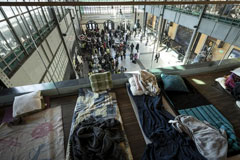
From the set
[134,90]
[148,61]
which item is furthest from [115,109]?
[148,61]

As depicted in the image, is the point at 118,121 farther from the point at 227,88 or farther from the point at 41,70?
the point at 41,70

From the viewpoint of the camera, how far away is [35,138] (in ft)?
4.71

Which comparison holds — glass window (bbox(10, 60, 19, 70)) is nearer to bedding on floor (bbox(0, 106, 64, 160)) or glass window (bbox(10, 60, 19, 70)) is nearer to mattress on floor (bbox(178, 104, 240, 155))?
bedding on floor (bbox(0, 106, 64, 160))

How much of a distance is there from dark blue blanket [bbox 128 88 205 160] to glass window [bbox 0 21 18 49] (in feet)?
11.2

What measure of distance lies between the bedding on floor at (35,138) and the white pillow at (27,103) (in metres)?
0.11

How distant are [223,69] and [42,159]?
3.89 meters

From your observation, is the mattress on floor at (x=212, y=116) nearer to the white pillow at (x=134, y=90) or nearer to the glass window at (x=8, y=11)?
the white pillow at (x=134, y=90)

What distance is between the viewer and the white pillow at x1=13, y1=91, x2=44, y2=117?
5.26 feet

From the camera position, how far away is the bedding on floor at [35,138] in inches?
50.8

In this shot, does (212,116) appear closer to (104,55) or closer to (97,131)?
(97,131)

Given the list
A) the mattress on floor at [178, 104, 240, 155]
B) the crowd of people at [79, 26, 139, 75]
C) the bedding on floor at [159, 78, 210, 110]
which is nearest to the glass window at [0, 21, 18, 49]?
the crowd of people at [79, 26, 139, 75]

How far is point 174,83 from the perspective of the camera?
203cm

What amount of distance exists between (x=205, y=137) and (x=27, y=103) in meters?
2.36

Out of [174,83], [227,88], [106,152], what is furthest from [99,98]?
[227,88]
